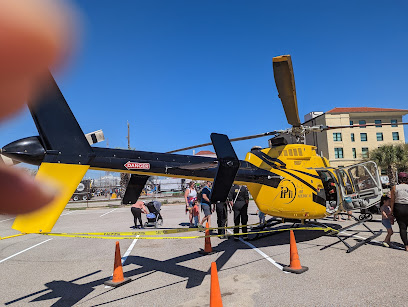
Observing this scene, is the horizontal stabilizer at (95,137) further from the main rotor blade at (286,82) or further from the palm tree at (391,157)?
the palm tree at (391,157)

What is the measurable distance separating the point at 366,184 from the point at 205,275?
606 cm

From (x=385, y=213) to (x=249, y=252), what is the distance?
12.2 ft

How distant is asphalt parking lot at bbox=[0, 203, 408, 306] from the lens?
15.4 feet

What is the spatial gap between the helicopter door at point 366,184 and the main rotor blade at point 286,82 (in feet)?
10.6

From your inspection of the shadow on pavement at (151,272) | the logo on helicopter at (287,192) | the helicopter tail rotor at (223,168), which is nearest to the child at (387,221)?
the shadow on pavement at (151,272)

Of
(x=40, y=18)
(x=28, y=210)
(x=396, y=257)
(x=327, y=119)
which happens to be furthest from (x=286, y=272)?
(x=327, y=119)

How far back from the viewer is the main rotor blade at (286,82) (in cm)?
559

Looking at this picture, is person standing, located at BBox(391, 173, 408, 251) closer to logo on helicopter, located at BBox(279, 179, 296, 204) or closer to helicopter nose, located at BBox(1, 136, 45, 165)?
logo on helicopter, located at BBox(279, 179, 296, 204)

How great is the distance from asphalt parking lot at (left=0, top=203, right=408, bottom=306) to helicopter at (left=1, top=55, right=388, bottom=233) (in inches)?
54.0

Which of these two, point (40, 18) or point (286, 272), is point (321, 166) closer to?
point (286, 272)

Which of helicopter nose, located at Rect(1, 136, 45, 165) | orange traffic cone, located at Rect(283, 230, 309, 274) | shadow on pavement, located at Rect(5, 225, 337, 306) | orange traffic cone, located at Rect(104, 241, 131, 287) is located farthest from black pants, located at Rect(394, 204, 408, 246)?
helicopter nose, located at Rect(1, 136, 45, 165)

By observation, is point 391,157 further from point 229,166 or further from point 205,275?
point 205,275

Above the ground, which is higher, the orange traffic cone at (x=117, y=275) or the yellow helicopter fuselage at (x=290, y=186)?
the yellow helicopter fuselage at (x=290, y=186)

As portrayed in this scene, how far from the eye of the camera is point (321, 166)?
27.6 ft
